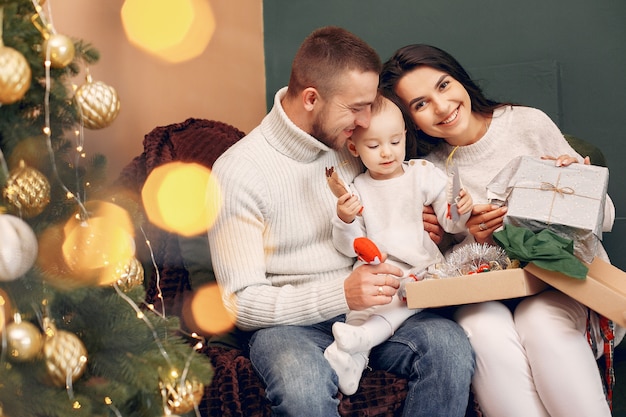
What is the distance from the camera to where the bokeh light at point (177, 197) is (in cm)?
198

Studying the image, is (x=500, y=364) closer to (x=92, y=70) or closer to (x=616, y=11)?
(x=92, y=70)

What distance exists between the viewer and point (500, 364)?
1.65m

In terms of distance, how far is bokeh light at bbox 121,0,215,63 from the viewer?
7.16ft

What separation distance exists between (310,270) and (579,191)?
2.27ft

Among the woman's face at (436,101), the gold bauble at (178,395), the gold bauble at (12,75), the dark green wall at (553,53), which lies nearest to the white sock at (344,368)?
the gold bauble at (178,395)

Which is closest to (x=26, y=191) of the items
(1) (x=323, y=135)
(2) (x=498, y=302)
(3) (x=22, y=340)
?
(3) (x=22, y=340)

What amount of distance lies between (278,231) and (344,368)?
43cm

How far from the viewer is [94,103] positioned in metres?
1.21

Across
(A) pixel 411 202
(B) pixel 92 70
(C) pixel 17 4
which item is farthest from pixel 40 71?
(A) pixel 411 202

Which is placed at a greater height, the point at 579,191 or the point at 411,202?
the point at 579,191

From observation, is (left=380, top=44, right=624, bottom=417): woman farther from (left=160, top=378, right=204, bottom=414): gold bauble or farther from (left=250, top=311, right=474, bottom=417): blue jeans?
(left=160, top=378, right=204, bottom=414): gold bauble

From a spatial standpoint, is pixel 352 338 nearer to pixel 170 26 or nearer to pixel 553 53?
pixel 170 26

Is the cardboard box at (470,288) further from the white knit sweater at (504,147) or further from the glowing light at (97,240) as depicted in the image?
the glowing light at (97,240)

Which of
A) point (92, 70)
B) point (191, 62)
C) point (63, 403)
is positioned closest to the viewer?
point (63, 403)
